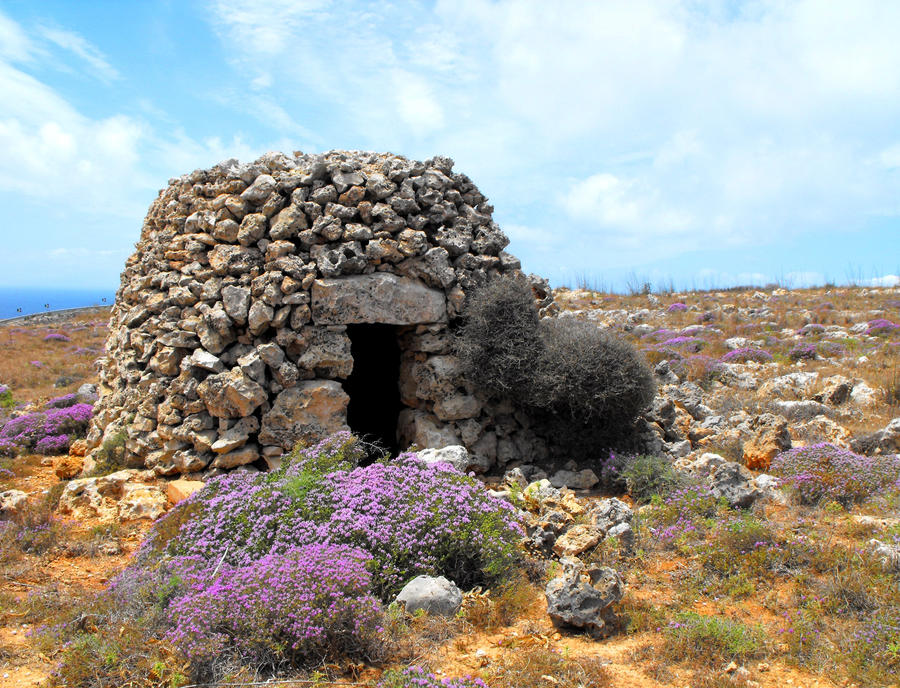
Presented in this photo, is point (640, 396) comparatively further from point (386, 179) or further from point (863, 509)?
point (386, 179)

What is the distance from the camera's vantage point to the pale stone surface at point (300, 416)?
290 inches

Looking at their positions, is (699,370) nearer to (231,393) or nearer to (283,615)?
(231,393)

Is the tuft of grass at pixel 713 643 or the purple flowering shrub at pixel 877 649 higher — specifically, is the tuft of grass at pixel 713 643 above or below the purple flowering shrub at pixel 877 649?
below

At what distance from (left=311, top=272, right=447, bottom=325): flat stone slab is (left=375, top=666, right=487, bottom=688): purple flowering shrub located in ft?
15.1

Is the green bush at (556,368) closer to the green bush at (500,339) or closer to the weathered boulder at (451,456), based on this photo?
the green bush at (500,339)

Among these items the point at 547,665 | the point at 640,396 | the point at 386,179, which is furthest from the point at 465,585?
the point at 386,179

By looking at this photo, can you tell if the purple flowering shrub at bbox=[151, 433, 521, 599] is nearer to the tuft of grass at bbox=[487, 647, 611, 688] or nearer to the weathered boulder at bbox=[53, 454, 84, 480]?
the tuft of grass at bbox=[487, 647, 611, 688]

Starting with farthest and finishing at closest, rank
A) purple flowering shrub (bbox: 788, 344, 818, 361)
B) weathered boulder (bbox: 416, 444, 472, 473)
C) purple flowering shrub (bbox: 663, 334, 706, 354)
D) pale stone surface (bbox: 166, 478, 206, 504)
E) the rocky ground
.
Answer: purple flowering shrub (bbox: 663, 334, 706, 354)
purple flowering shrub (bbox: 788, 344, 818, 361)
pale stone surface (bbox: 166, 478, 206, 504)
weathered boulder (bbox: 416, 444, 472, 473)
the rocky ground

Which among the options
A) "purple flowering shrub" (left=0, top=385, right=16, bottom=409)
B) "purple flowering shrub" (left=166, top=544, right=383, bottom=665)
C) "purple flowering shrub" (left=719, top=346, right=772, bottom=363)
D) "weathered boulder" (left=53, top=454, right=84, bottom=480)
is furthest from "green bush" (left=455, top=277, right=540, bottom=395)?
"purple flowering shrub" (left=0, top=385, right=16, bottom=409)

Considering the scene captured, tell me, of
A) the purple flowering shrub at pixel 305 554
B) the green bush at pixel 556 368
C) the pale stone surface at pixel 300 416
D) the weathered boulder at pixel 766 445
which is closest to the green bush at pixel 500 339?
the green bush at pixel 556 368

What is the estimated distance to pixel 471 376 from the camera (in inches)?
312

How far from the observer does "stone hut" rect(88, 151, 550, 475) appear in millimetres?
7410

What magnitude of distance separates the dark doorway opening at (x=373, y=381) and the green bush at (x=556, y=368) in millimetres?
2588

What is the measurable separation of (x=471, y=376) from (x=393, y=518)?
328 centimetres
